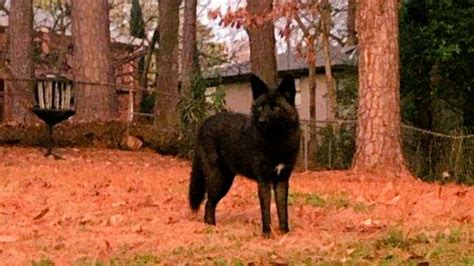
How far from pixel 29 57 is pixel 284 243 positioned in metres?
18.9

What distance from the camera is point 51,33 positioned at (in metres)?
39.0

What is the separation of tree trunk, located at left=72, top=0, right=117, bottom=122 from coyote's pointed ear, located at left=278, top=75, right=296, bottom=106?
39.3 ft

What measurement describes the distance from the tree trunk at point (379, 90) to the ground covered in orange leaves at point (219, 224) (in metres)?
1.26

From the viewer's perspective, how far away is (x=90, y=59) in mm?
19328

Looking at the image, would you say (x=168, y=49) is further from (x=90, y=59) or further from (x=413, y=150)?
(x=413, y=150)

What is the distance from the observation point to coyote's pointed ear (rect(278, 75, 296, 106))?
24.5ft

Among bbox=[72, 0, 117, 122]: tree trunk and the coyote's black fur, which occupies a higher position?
bbox=[72, 0, 117, 122]: tree trunk

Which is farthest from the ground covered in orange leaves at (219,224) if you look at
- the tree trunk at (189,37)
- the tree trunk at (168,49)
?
the tree trunk at (189,37)

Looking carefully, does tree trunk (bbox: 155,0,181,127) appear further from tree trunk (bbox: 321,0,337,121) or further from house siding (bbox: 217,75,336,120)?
house siding (bbox: 217,75,336,120)

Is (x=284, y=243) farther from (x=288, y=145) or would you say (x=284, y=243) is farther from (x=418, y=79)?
(x=418, y=79)

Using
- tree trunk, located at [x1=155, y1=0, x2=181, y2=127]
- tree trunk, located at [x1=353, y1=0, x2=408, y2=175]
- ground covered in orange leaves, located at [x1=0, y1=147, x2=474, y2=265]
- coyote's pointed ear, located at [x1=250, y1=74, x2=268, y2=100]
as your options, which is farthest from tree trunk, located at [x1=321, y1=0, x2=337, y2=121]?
coyote's pointed ear, located at [x1=250, y1=74, x2=268, y2=100]

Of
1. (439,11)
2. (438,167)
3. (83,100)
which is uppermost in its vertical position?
(439,11)

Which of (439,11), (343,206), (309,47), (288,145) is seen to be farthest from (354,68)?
(288,145)

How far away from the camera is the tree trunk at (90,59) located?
63.1 feet
